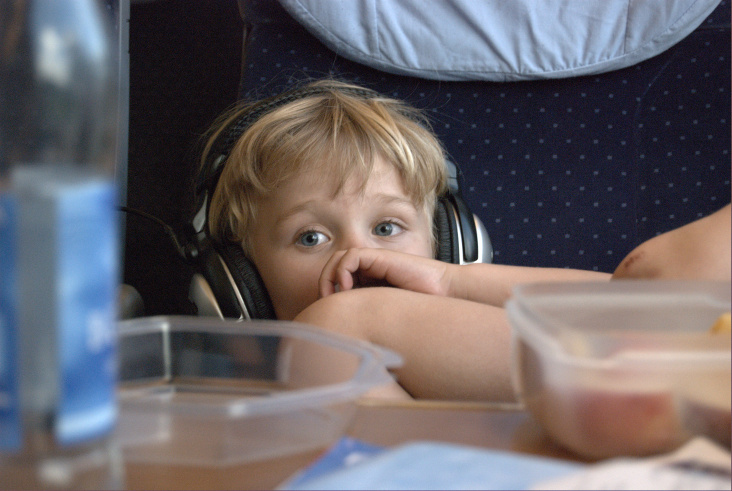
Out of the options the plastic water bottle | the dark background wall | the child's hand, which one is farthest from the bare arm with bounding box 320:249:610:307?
the dark background wall

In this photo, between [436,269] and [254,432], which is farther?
[436,269]

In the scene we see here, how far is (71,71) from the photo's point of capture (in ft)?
1.16

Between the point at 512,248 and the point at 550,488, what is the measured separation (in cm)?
120

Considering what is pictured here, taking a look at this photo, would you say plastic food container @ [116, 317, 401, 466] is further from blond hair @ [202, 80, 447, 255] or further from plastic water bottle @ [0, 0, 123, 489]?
blond hair @ [202, 80, 447, 255]

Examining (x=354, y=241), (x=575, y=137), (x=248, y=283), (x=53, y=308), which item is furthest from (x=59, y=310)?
(x=575, y=137)

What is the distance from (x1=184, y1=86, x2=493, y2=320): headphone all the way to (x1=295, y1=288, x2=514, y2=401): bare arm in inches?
14.4

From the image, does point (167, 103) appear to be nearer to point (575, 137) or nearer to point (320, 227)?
point (320, 227)

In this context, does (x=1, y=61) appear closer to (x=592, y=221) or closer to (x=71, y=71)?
(x=71, y=71)

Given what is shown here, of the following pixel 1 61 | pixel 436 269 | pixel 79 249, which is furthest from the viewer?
pixel 436 269

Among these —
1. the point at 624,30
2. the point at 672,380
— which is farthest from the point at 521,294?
the point at 624,30

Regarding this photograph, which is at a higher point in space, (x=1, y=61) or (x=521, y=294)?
(x=1, y=61)

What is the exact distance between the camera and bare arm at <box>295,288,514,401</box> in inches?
25.5

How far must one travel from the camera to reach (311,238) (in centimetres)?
135

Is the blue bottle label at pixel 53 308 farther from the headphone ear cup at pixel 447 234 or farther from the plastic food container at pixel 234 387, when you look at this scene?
the headphone ear cup at pixel 447 234
